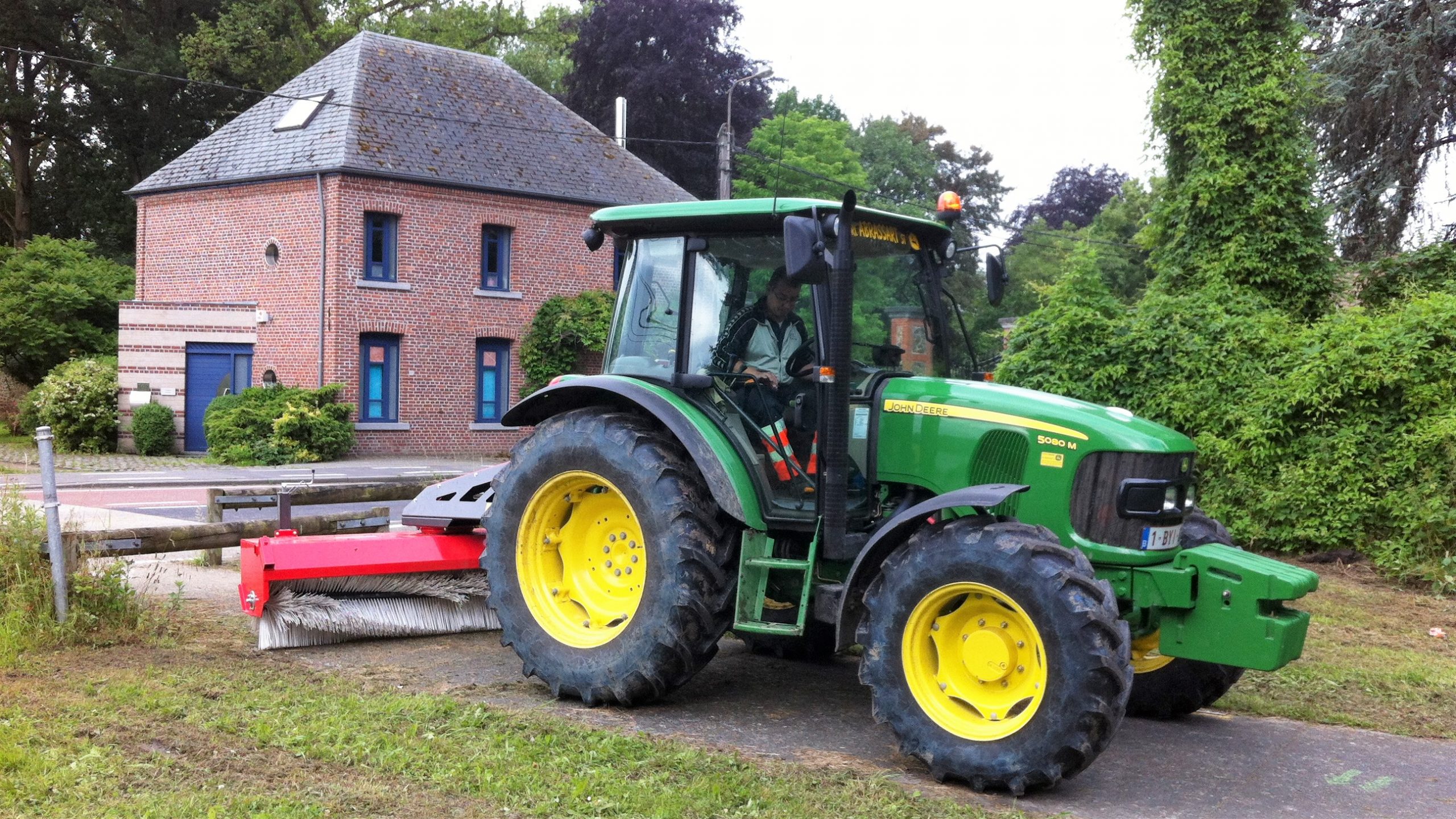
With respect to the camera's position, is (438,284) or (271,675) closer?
(271,675)

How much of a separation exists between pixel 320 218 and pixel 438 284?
2788mm

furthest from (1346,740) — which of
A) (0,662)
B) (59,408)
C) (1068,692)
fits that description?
(59,408)

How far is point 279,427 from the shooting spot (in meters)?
24.2

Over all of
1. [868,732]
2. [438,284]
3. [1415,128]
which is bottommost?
[868,732]

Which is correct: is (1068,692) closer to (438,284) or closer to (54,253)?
(438,284)

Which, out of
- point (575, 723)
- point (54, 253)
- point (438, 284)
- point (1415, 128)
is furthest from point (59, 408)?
point (1415, 128)

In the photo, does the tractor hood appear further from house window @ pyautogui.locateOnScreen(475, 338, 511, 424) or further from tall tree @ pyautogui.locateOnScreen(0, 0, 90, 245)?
tall tree @ pyautogui.locateOnScreen(0, 0, 90, 245)

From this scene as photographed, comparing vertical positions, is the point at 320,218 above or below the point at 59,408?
above

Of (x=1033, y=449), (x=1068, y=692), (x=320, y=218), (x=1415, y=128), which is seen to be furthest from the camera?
(x=320, y=218)

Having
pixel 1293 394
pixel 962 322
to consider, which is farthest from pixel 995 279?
pixel 1293 394

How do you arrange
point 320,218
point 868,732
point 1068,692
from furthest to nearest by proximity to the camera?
point 320,218 < point 868,732 < point 1068,692

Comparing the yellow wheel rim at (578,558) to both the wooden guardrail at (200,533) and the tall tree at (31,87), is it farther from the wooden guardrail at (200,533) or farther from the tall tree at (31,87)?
the tall tree at (31,87)

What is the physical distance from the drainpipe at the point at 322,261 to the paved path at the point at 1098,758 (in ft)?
63.7

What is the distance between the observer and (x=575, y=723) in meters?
5.80
